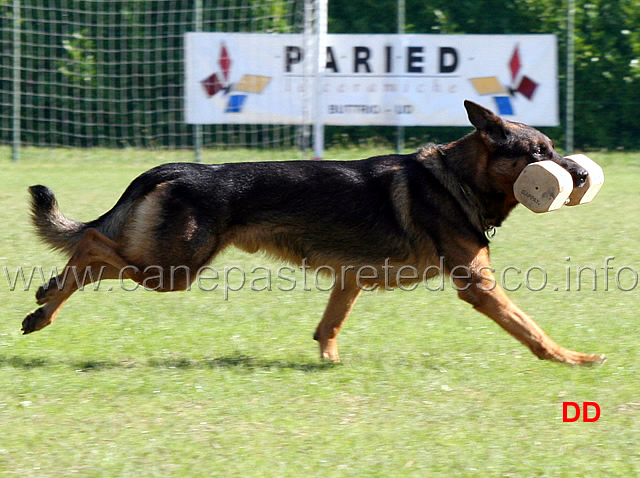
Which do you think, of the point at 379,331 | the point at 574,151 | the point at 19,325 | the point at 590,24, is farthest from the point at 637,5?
the point at 19,325

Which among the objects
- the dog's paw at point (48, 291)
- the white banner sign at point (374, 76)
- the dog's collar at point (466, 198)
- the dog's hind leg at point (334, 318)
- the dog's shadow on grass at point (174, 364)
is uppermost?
the white banner sign at point (374, 76)

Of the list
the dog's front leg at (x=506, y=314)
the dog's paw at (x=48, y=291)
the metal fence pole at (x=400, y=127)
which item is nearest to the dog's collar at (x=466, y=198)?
the dog's front leg at (x=506, y=314)

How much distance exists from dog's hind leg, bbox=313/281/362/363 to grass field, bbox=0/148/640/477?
0.12 meters

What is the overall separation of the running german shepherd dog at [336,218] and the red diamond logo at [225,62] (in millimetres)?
8932

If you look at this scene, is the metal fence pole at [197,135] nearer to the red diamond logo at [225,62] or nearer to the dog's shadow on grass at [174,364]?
the red diamond logo at [225,62]

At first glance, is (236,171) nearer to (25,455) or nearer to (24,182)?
(25,455)

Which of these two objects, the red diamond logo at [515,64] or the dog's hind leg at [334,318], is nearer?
the dog's hind leg at [334,318]

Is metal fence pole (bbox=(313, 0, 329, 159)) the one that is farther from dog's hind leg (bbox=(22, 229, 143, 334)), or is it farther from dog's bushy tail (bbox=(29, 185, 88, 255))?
dog's hind leg (bbox=(22, 229, 143, 334))

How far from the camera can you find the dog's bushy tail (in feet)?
17.9

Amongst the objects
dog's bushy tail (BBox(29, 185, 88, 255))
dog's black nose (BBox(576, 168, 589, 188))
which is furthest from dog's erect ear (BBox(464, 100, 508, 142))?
dog's bushy tail (BBox(29, 185, 88, 255))

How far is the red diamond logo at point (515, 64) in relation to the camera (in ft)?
46.3

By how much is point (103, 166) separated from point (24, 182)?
225cm

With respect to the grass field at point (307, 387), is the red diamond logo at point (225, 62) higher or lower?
higher

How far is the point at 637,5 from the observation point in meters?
15.6
